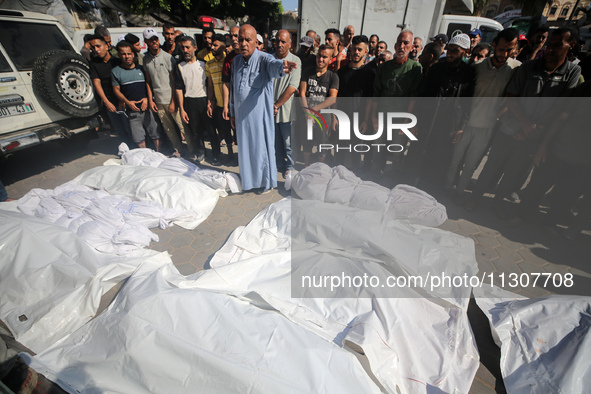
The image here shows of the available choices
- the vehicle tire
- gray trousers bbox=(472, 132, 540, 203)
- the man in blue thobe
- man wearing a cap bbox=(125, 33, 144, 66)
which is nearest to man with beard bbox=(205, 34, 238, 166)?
the man in blue thobe

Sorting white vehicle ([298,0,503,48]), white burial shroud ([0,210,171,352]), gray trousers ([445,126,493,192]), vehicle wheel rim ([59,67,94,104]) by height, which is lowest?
white burial shroud ([0,210,171,352])

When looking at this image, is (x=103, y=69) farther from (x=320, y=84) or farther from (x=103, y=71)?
(x=320, y=84)

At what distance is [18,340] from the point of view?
1.65 meters

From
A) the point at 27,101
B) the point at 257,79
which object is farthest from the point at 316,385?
the point at 27,101

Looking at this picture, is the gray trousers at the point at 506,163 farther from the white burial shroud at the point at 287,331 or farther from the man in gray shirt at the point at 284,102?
the man in gray shirt at the point at 284,102

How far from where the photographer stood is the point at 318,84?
11.3ft

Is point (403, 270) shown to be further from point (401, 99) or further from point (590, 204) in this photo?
point (590, 204)

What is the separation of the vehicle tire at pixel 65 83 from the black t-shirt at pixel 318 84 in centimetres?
332

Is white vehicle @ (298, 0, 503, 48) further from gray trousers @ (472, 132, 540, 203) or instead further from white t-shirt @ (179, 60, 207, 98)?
gray trousers @ (472, 132, 540, 203)

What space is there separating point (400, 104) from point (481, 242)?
190 centimetres

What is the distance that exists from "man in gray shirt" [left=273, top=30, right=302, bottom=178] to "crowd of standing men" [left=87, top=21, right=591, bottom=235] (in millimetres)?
15

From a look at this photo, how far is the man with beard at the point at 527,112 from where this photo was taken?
7.98 feet

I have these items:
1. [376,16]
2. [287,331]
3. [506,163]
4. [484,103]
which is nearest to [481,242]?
[506,163]

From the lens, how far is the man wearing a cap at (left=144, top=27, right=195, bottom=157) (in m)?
3.61
